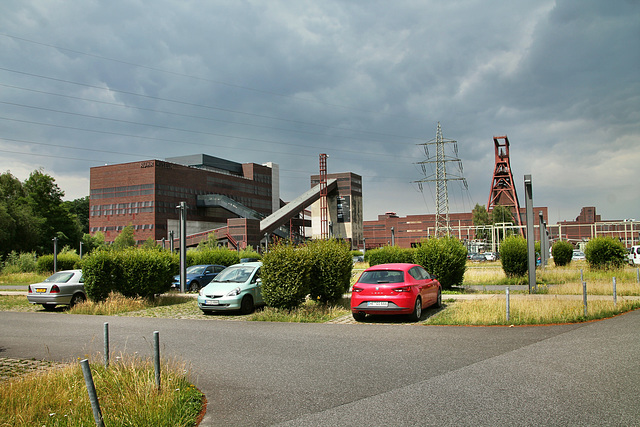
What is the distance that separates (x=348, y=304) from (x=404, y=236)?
115 metres

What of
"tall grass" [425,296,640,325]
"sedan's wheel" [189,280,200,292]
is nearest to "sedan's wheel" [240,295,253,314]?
"tall grass" [425,296,640,325]

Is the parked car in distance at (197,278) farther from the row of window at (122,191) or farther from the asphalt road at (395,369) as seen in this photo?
the row of window at (122,191)

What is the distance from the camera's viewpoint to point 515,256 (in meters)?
24.7

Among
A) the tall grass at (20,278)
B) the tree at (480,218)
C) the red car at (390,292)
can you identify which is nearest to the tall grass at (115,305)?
the red car at (390,292)

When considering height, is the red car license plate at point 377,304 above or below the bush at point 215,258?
below

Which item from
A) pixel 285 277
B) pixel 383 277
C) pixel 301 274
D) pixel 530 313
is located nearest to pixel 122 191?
pixel 285 277

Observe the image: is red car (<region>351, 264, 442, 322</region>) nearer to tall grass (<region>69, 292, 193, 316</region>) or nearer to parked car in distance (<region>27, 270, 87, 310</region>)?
tall grass (<region>69, 292, 193, 316</region>)

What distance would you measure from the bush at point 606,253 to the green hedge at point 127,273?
71.9ft

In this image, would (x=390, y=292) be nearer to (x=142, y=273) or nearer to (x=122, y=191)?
(x=142, y=273)

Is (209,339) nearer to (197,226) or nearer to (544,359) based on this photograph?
(544,359)

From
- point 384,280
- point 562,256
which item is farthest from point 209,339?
point 562,256

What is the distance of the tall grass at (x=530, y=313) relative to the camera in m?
12.2

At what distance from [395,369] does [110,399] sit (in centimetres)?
404

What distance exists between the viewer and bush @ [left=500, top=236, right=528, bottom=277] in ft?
80.7
